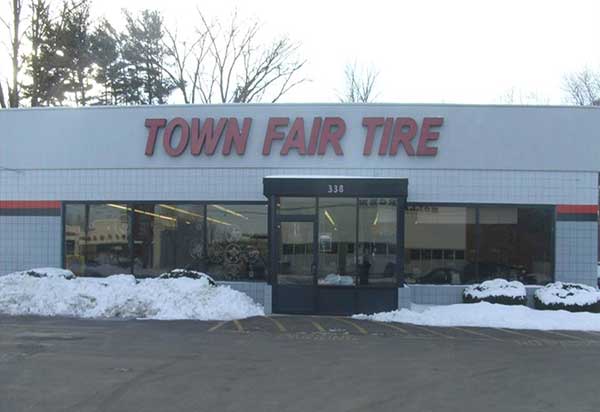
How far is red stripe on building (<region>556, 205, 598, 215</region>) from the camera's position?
55.6 feet

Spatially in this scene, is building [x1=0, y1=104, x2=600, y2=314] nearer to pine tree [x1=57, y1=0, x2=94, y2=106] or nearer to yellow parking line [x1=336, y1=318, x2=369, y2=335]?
yellow parking line [x1=336, y1=318, x2=369, y2=335]

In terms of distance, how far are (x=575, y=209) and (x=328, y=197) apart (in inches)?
265

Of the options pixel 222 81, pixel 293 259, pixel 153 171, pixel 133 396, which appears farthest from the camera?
pixel 222 81

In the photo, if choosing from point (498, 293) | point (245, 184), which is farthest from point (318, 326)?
point (245, 184)

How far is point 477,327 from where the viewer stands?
14.1 meters

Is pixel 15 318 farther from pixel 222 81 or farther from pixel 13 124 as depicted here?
pixel 222 81

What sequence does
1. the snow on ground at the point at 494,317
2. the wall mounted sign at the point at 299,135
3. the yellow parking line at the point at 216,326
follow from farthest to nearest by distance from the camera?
the wall mounted sign at the point at 299,135 → the snow on ground at the point at 494,317 → the yellow parking line at the point at 216,326

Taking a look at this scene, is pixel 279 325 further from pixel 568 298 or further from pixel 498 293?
pixel 568 298

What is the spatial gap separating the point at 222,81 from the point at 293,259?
30697 millimetres

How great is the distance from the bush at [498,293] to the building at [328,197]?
606 millimetres

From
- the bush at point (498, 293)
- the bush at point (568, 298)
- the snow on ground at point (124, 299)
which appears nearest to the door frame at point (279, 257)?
the snow on ground at point (124, 299)

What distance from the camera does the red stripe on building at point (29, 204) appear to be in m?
18.5

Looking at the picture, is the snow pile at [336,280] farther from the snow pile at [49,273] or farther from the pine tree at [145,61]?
the pine tree at [145,61]

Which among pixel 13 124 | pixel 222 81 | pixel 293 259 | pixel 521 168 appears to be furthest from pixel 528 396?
pixel 222 81
